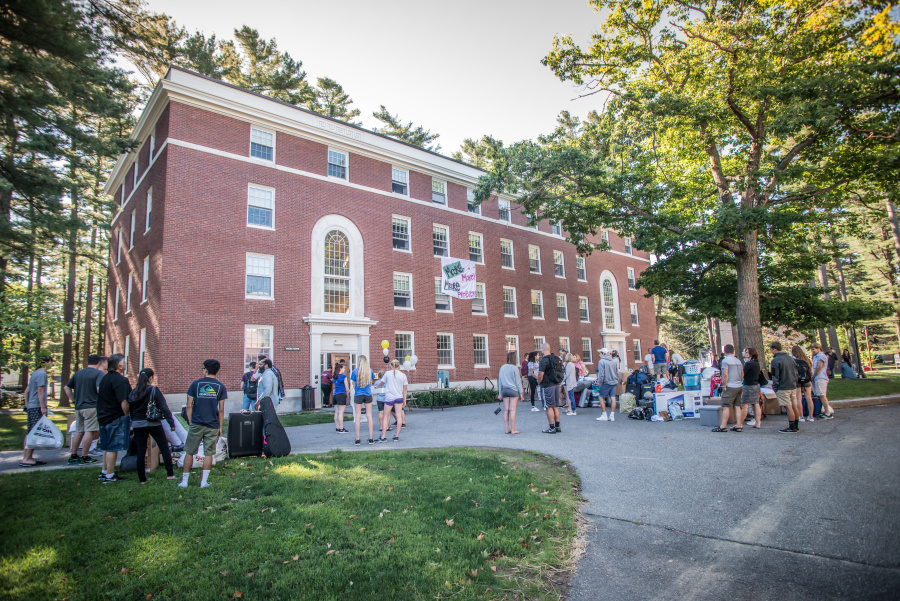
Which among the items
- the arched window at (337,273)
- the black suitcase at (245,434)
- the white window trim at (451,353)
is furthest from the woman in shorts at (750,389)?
the white window trim at (451,353)

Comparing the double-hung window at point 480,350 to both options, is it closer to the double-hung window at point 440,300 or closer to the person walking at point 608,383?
the double-hung window at point 440,300

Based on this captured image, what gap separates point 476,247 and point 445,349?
22.2 ft

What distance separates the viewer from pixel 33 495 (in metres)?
6.21

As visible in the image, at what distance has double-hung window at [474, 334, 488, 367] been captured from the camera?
27234 millimetres

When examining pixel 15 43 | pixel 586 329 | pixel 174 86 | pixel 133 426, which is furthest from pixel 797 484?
pixel 586 329

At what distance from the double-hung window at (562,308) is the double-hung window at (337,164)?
17435 mm

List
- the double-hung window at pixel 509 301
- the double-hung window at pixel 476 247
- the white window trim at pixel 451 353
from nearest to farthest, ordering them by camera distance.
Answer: the white window trim at pixel 451 353
the double-hung window at pixel 476 247
the double-hung window at pixel 509 301

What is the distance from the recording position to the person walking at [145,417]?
271 inches

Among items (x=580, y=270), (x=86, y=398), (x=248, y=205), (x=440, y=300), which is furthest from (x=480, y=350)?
(x=86, y=398)

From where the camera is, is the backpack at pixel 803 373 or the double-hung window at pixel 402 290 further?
the double-hung window at pixel 402 290

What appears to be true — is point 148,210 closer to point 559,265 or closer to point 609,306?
point 559,265

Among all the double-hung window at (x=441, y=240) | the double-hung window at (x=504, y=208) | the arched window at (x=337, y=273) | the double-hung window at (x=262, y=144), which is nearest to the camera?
the double-hung window at (x=262, y=144)

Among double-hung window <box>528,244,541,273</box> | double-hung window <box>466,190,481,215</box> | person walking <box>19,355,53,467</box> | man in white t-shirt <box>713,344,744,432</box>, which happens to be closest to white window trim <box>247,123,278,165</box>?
double-hung window <box>466,190,481,215</box>

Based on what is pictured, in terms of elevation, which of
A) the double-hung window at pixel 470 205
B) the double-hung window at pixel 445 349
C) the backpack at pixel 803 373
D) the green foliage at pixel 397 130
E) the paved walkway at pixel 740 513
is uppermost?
the green foliage at pixel 397 130
